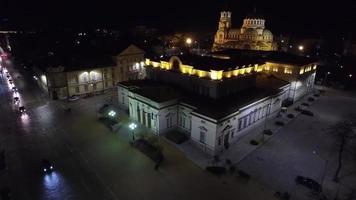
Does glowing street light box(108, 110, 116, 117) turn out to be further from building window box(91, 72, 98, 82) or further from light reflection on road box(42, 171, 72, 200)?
building window box(91, 72, 98, 82)

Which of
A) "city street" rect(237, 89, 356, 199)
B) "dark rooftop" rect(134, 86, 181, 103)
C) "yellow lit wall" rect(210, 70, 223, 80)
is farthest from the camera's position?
"yellow lit wall" rect(210, 70, 223, 80)

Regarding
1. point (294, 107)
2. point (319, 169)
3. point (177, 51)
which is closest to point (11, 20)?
point (177, 51)

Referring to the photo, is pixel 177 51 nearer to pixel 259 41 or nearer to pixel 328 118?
pixel 259 41

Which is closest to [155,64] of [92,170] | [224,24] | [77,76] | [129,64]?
[129,64]

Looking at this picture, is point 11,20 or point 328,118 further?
point 11,20

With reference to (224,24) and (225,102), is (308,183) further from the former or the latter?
(224,24)

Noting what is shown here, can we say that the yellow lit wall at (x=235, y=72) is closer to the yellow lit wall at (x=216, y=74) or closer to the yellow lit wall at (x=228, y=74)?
the yellow lit wall at (x=228, y=74)

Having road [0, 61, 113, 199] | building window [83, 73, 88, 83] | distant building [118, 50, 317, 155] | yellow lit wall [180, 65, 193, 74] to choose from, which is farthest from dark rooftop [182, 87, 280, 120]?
building window [83, 73, 88, 83]
